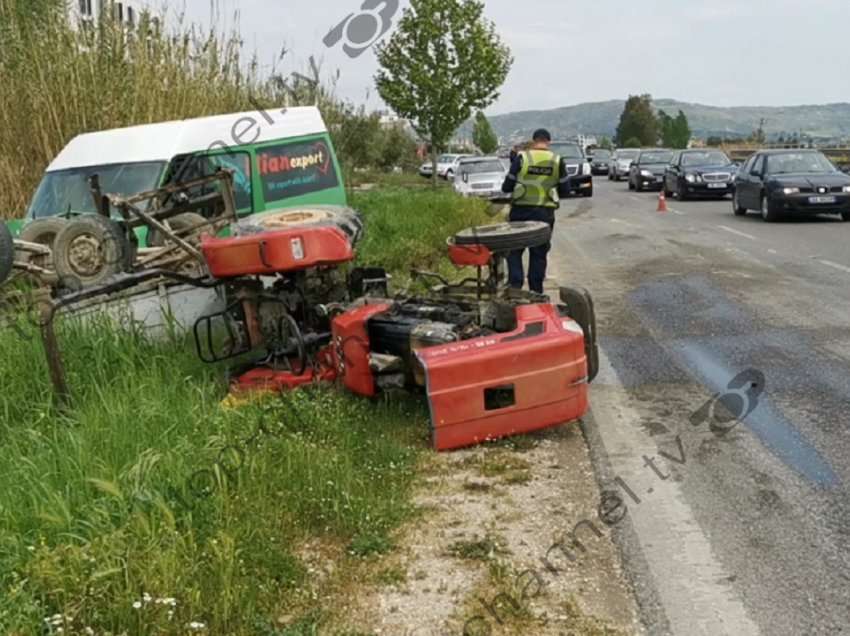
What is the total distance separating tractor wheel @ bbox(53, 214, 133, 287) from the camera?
688cm

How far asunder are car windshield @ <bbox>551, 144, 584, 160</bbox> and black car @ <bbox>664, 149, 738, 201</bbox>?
330 centimetres

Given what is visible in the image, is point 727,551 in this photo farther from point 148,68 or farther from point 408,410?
point 148,68

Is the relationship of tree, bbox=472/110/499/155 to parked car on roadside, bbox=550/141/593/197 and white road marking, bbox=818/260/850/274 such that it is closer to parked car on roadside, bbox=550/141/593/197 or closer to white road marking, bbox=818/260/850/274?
parked car on roadside, bbox=550/141/593/197

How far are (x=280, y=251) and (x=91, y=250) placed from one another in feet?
7.32

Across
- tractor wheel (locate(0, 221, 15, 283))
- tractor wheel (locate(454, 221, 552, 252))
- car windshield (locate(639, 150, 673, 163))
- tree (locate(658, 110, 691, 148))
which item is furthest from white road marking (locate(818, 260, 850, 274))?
tree (locate(658, 110, 691, 148))

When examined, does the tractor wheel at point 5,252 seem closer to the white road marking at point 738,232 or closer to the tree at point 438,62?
the white road marking at point 738,232

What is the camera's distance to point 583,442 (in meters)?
5.38

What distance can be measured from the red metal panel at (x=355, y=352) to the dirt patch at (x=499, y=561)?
2.26 feet

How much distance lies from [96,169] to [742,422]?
6.48m

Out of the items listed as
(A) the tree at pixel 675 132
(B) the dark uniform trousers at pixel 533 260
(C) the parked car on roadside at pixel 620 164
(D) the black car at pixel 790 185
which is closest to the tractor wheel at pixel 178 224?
(B) the dark uniform trousers at pixel 533 260

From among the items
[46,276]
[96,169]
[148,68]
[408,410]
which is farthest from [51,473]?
[148,68]

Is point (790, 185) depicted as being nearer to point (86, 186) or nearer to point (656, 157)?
point (86, 186)

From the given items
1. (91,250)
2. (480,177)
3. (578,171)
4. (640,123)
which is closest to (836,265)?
(91,250)

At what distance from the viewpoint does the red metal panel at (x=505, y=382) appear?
5008mm
